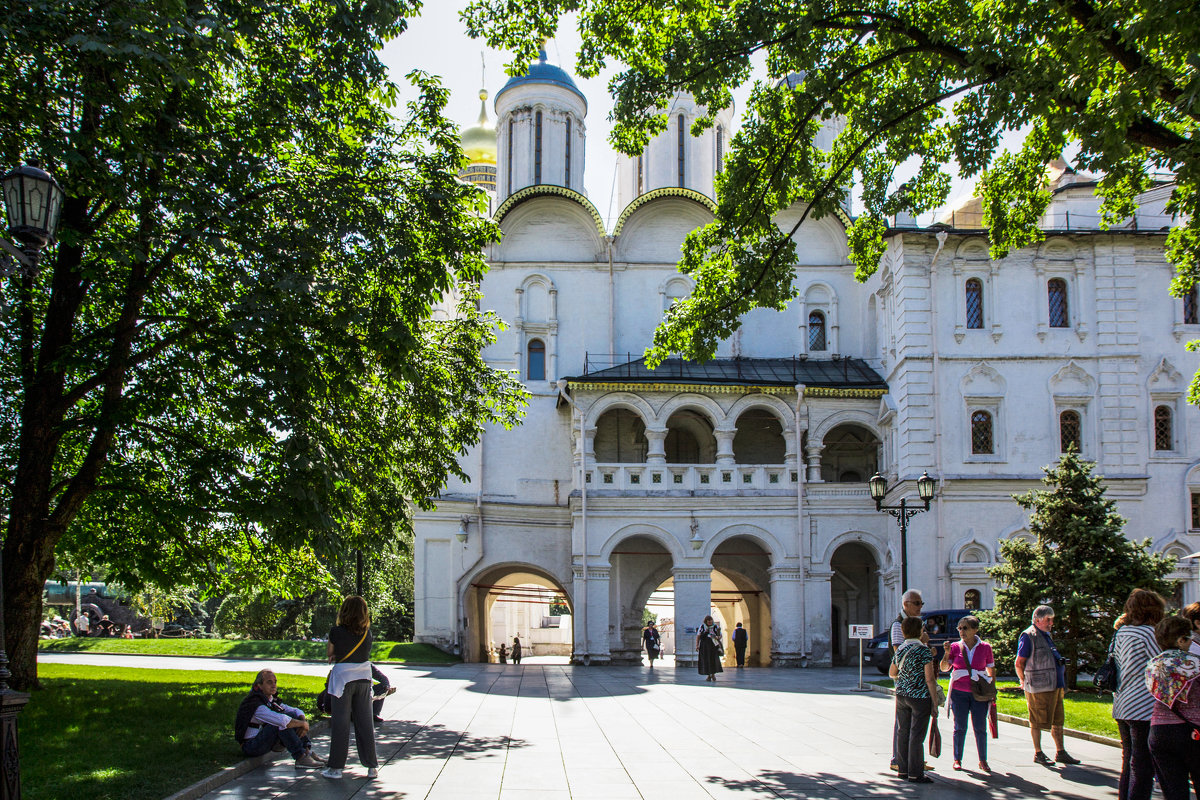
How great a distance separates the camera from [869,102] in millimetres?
16156

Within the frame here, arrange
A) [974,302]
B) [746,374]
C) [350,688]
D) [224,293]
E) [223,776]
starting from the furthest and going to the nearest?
1. [746,374]
2. [974,302]
3. [224,293]
4. [350,688]
5. [223,776]

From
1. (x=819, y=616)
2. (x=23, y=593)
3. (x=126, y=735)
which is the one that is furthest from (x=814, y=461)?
(x=126, y=735)

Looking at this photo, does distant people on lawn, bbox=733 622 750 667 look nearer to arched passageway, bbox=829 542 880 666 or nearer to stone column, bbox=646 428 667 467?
arched passageway, bbox=829 542 880 666

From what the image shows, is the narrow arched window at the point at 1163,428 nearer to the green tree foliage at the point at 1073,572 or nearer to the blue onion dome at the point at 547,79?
the green tree foliage at the point at 1073,572

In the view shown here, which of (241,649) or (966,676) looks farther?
(241,649)

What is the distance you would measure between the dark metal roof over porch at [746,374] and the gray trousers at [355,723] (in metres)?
22.7

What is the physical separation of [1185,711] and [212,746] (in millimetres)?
8492

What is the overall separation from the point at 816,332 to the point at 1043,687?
2559cm

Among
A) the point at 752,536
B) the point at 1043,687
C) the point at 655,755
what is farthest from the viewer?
the point at 752,536

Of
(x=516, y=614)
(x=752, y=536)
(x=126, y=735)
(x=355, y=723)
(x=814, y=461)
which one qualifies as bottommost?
(x=516, y=614)

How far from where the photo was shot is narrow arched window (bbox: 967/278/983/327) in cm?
3194

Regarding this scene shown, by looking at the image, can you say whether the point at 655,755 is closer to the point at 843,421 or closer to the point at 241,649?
the point at 843,421

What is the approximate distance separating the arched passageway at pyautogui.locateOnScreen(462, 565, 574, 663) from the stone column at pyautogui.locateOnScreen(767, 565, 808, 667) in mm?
5883

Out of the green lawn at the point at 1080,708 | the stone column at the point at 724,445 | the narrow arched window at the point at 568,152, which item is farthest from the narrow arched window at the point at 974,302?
the narrow arched window at the point at 568,152
